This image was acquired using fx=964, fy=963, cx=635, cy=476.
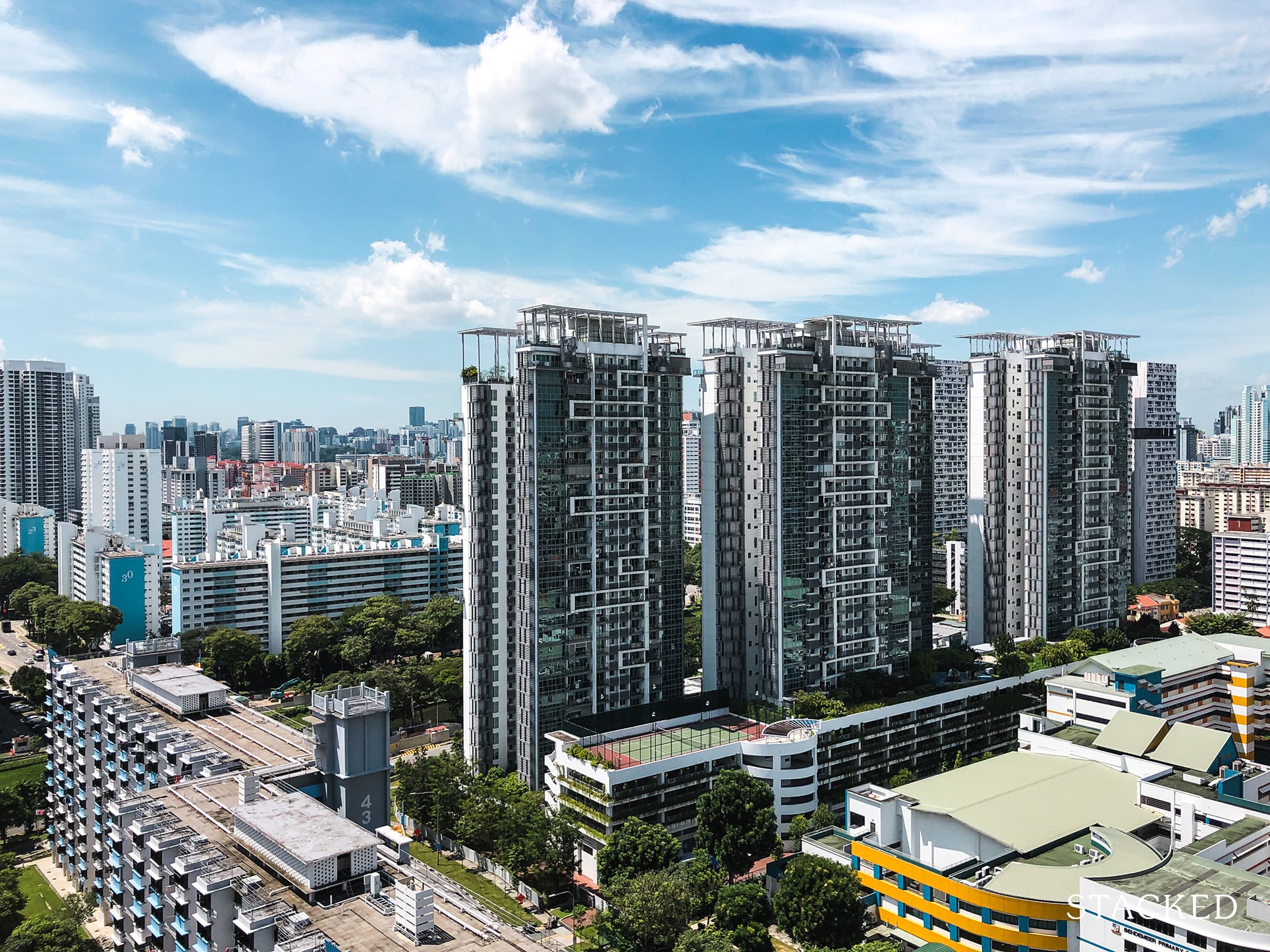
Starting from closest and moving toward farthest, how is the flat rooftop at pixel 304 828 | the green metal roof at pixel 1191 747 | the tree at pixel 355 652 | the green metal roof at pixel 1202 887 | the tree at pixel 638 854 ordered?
the flat rooftop at pixel 304 828 → the green metal roof at pixel 1202 887 → the tree at pixel 638 854 → the green metal roof at pixel 1191 747 → the tree at pixel 355 652

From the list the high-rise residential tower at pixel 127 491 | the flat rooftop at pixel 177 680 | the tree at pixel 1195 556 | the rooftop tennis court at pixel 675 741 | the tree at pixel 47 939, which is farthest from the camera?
the high-rise residential tower at pixel 127 491

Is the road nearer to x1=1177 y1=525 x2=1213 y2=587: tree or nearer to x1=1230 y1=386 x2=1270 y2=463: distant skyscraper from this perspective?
x1=1177 y1=525 x2=1213 y2=587: tree

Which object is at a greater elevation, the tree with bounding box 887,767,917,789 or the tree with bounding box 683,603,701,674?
the tree with bounding box 683,603,701,674

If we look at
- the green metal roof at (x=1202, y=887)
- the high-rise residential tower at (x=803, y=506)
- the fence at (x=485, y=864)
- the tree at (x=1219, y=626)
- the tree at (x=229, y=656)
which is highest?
the high-rise residential tower at (x=803, y=506)

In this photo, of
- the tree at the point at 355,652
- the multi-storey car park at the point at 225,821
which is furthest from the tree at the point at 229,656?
the multi-storey car park at the point at 225,821

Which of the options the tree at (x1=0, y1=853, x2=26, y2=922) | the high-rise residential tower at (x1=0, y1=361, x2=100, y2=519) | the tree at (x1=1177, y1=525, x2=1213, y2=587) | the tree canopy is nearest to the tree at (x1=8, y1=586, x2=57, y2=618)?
the tree canopy

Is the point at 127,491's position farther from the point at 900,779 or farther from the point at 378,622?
the point at 900,779

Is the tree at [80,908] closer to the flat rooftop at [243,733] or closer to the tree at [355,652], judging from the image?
the flat rooftop at [243,733]
